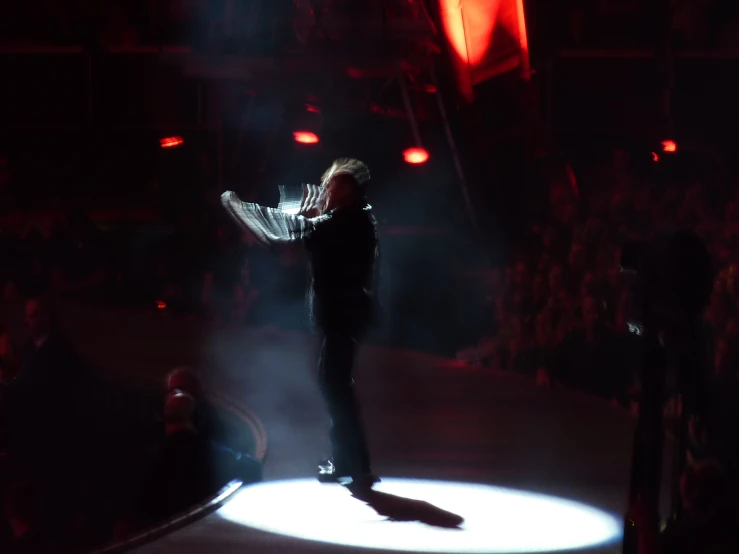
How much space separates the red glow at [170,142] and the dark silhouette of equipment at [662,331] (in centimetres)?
Answer: 869

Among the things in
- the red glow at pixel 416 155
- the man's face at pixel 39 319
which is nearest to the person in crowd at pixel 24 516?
the man's face at pixel 39 319

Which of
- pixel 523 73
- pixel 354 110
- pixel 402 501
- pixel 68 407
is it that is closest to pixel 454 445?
pixel 402 501

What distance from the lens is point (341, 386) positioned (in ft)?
13.0

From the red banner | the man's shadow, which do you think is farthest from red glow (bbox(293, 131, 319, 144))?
the man's shadow

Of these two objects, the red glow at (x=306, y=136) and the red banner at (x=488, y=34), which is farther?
the red glow at (x=306, y=136)

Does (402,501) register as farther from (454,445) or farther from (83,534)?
(83,534)

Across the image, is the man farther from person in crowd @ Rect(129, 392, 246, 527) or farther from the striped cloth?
person in crowd @ Rect(129, 392, 246, 527)

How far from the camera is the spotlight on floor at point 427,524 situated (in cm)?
327

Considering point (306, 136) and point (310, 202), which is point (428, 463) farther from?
point (306, 136)

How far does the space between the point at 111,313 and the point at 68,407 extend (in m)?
3.32

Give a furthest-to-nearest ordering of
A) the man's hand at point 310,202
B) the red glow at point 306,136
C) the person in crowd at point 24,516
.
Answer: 1. the red glow at point 306,136
2. the person in crowd at point 24,516
3. the man's hand at point 310,202

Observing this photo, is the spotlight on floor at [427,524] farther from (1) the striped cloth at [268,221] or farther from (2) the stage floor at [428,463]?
(1) the striped cloth at [268,221]

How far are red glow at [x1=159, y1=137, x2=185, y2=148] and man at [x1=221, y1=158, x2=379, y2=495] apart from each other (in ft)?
22.5

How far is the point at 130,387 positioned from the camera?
6.58m
